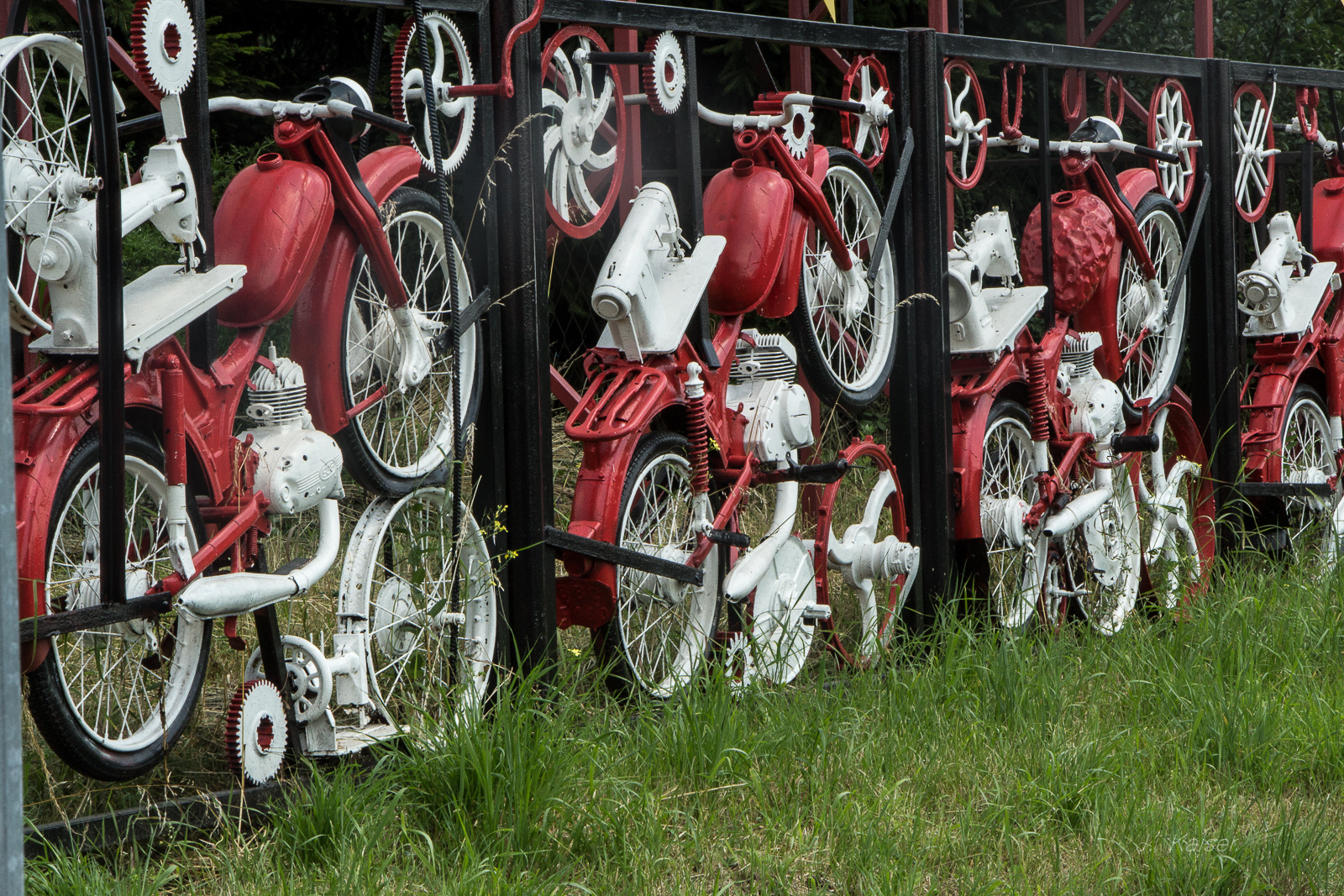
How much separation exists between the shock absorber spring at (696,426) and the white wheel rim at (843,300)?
1.91 feet

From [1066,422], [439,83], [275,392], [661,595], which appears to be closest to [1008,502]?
[1066,422]

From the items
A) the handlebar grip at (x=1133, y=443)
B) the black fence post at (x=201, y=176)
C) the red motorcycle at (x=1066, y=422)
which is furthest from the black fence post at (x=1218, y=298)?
the black fence post at (x=201, y=176)

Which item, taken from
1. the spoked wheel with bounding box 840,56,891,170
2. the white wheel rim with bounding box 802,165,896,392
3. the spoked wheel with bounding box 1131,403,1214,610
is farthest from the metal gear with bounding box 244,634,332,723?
the spoked wheel with bounding box 1131,403,1214,610

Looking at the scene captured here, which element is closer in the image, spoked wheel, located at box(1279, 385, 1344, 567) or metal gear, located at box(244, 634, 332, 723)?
metal gear, located at box(244, 634, 332, 723)

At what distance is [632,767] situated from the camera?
11.5ft

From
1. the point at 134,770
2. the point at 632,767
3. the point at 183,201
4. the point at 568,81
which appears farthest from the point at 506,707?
the point at 568,81

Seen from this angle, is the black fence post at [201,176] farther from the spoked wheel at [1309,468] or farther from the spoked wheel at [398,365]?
the spoked wheel at [1309,468]

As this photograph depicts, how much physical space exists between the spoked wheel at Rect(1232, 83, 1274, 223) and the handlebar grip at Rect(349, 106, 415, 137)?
396 centimetres

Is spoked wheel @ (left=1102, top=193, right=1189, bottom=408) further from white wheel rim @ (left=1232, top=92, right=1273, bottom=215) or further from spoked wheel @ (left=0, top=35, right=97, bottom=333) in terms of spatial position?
spoked wheel @ (left=0, top=35, right=97, bottom=333)

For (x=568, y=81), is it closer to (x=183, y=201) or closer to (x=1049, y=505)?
(x=183, y=201)

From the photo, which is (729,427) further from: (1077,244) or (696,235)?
(1077,244)

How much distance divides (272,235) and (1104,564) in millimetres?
3463

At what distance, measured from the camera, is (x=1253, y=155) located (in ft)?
20.9

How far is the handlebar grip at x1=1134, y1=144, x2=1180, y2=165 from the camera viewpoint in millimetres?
5655
